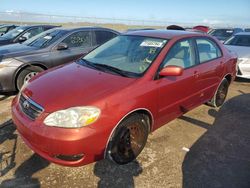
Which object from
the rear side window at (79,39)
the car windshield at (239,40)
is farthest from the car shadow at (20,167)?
the car windshield at (239,40)

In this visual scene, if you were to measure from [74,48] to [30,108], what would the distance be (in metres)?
3.69

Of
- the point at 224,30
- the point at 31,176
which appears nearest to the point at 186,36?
the point at 31,176

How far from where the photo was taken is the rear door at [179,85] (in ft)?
11.4

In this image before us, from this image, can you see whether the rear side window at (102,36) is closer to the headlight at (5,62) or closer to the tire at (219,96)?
the headlight at (5,62)

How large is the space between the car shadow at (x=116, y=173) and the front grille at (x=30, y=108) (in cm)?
98

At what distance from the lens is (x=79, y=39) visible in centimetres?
655

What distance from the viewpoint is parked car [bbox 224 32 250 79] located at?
7316 mm

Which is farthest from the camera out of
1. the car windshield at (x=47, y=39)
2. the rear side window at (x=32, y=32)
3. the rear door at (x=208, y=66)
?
the rear side window at (x=32, y=32)

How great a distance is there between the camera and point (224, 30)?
14352 mm

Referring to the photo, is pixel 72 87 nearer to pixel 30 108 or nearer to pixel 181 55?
pixel 30 108

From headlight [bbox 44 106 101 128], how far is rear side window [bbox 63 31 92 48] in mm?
3944

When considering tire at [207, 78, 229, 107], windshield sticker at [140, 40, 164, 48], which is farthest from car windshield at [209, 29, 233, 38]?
windshield sticker at [140, 40, 164, 48]

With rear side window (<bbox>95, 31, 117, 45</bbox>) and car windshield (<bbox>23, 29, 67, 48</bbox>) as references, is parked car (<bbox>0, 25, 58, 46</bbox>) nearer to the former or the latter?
car windshield (<bbox>23, 29, 67, 48</bbox>)

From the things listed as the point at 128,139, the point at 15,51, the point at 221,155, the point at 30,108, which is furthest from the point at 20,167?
the point at 15,51
